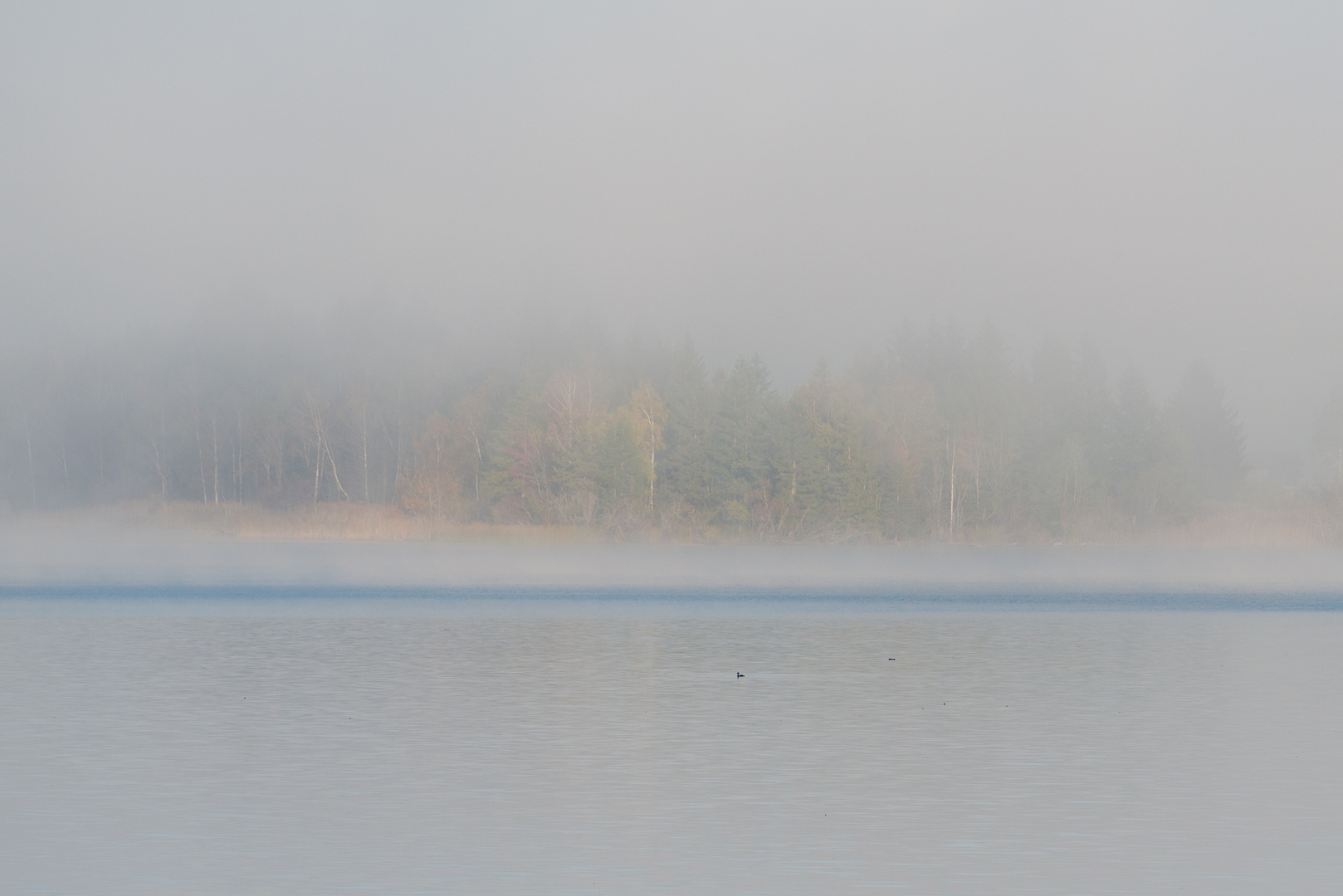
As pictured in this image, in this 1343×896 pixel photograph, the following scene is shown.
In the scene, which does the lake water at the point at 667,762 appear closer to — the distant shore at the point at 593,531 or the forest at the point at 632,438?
the distant shore at the point at 593,531

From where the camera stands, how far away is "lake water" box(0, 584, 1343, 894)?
9.66m

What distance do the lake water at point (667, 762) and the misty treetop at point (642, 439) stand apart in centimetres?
5625

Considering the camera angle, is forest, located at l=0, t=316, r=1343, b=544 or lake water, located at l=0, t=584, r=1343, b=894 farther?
forest, located at l=0, t=316, r=1343, b=544

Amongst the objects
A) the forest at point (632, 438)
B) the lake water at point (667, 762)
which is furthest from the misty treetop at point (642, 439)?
the lake water at point (667, 762)

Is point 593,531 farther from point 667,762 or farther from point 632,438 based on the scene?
point 667,762

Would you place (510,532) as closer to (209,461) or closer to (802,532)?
(802,532)

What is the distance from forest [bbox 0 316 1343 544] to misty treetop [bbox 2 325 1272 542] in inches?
6.7

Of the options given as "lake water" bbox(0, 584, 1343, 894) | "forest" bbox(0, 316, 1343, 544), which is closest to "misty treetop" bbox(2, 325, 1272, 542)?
"forest" bbox(0, 316, 1343, 544)

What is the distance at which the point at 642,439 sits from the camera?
84.3 metres

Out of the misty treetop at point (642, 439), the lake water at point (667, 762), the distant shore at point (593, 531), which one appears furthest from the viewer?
the misty treetop at point (642, 439)

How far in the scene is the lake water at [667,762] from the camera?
9.66m

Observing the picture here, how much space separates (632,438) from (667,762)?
2747 inches

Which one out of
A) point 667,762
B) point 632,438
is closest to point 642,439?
point 632,438

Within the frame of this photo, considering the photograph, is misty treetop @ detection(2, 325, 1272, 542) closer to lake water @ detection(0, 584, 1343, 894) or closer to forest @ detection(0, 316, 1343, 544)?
forest @ detection(0, 316, 1343, 544)
